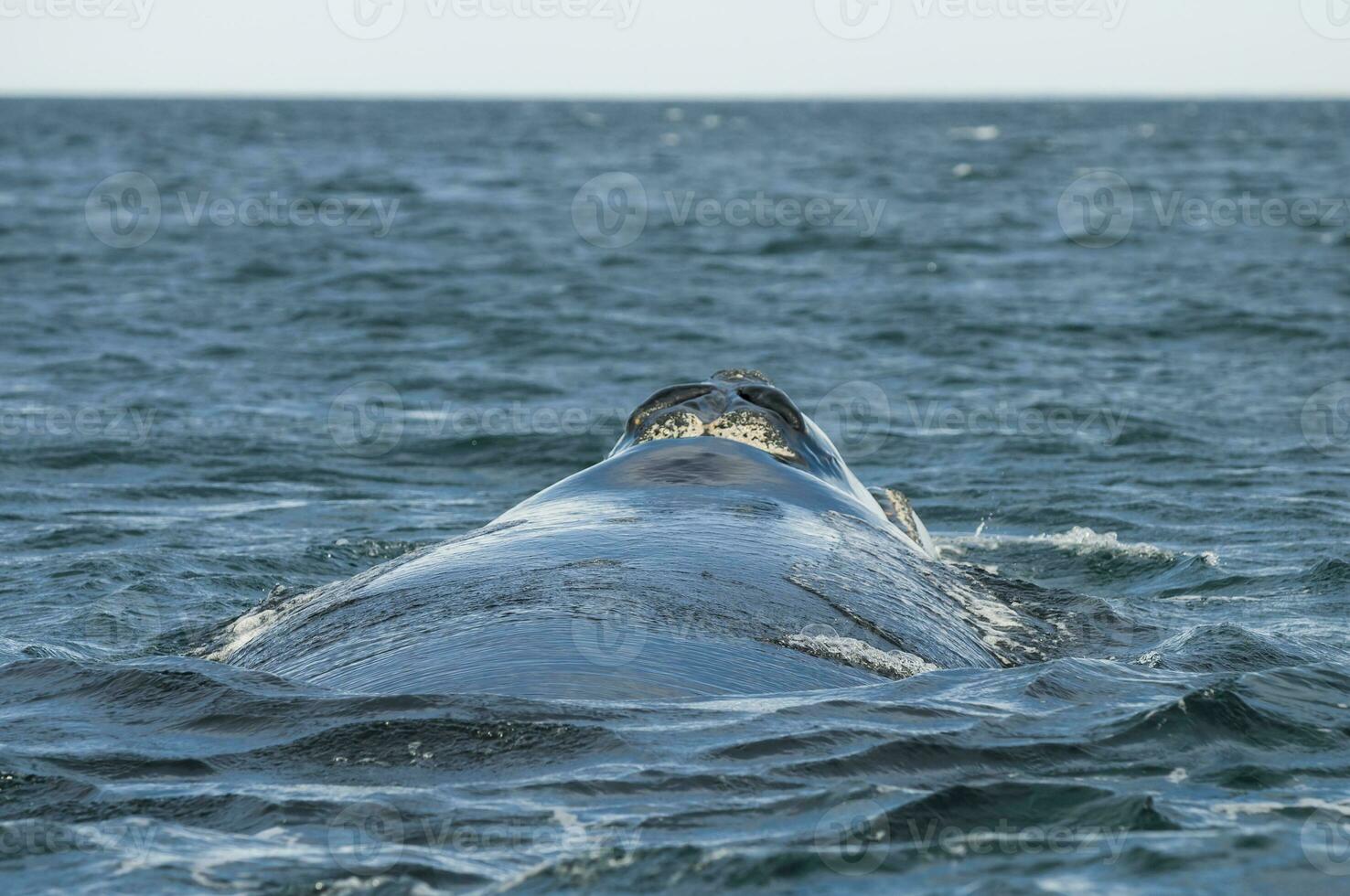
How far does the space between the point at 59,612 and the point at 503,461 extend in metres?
6.77

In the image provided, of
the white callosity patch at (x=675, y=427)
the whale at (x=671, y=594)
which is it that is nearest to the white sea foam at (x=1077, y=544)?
the whale at (x=671, y=594)

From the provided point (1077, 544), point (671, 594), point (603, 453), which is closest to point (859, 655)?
point (671, 594)

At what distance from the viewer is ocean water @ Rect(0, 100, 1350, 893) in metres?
4.80

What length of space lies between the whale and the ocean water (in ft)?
1.08

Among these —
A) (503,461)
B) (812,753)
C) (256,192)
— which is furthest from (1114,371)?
(256,192)

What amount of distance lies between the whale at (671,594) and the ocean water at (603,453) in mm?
330

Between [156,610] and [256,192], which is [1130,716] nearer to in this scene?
[156,610]

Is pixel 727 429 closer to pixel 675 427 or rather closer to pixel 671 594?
pixel 675 427

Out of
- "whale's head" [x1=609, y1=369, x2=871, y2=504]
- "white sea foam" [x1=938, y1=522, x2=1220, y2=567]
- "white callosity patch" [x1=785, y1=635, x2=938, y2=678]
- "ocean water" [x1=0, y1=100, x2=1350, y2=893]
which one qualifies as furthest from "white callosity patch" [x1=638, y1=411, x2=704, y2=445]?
"white sea foam" [x1=938, y1=522, x2=1220, y2=567]

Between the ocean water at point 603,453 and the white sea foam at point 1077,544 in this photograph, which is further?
the white sea foam at point 1077,544

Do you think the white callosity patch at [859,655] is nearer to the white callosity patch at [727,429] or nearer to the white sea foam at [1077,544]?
the white callosity patch at [727,429]

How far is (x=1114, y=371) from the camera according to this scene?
71.2 feet

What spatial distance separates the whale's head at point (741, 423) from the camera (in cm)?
923

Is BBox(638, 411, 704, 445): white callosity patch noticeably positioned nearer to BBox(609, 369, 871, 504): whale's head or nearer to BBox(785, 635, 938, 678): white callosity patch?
BBox(609, 369, 871, 504): whale's head
